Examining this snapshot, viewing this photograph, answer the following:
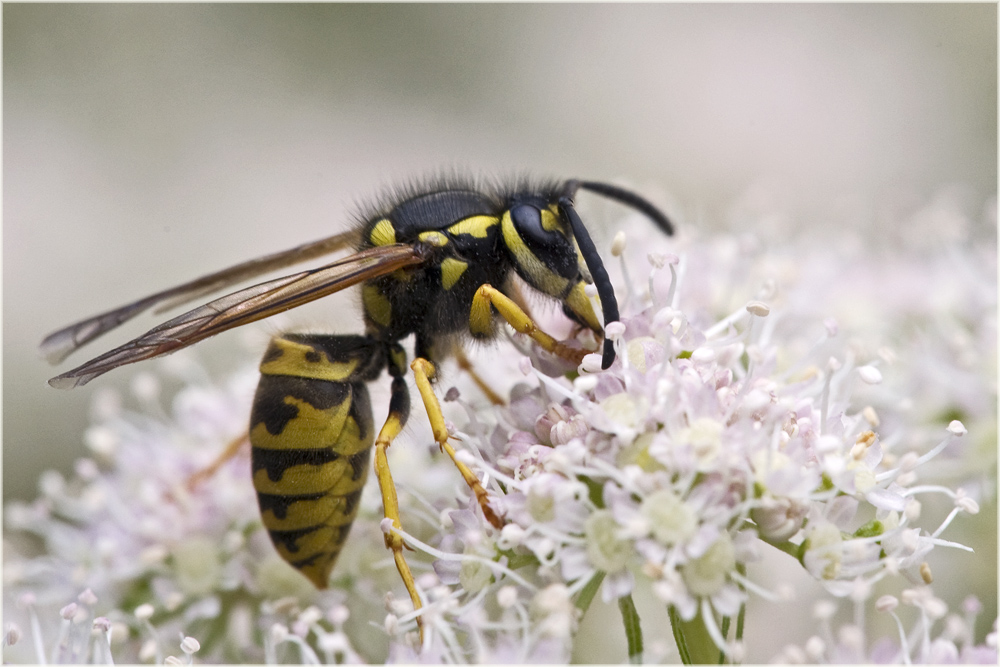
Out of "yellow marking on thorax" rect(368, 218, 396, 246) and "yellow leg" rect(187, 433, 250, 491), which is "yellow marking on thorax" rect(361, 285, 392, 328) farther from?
"yellow leg" rect(187, 433, 250, 491)

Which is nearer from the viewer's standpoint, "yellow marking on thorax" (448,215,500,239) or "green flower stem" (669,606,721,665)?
"green flower stem" (669,606,721,665)

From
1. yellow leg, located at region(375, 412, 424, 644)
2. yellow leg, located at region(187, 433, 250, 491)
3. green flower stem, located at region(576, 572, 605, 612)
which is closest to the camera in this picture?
green flower stem, located at region(576, 572, 605, 612)

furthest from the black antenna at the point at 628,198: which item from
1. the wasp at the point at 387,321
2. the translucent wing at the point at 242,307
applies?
the translucent wing at the point at 242,307

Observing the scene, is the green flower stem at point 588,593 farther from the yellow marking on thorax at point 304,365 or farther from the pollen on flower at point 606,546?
the yellow marking on thorax at point 304,365

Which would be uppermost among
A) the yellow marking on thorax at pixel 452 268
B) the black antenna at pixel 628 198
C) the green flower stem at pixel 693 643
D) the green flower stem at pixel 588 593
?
the black antenna at pixel 628 198

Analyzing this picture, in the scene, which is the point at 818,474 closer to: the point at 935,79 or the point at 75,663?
the point at 75,663

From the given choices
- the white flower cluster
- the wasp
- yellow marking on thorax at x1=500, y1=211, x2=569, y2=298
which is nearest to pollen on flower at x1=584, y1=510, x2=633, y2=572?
the white flower cluster

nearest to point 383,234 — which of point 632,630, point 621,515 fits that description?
point 621,515
